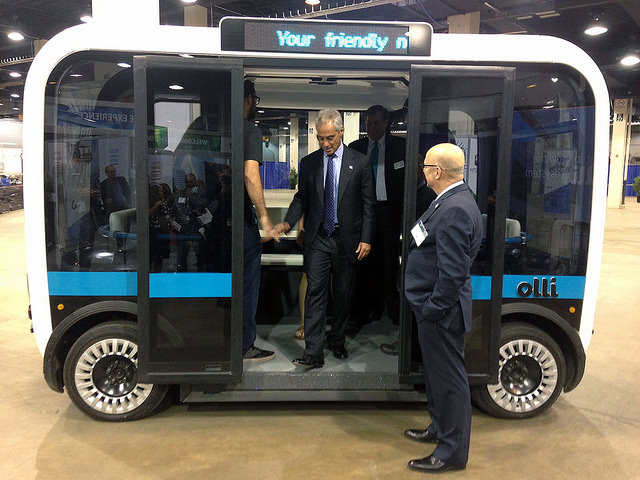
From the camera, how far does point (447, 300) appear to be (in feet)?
8.62

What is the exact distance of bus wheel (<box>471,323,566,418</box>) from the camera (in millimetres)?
3418

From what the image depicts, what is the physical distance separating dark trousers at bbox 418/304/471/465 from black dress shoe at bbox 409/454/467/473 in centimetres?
3

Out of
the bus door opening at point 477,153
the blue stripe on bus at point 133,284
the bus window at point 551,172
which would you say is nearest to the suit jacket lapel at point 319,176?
the bus door opening at point 477,153

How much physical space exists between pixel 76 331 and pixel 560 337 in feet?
9.95

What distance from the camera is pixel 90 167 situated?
3201mm

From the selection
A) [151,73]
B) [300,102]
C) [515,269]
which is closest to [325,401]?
[515,269]

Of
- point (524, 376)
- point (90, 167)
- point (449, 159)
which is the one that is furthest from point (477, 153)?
point (90, 167)

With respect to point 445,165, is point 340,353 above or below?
below

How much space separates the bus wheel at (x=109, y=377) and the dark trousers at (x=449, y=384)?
1695mm

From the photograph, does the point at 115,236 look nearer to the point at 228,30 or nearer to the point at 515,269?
the point at 228,30

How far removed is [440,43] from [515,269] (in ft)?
4.72

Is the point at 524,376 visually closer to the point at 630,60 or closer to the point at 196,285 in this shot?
the point at 196,285

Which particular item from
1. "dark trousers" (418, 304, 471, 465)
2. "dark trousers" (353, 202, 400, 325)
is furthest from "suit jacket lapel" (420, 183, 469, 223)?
"dark trousers" (353, 202, 400, 325)

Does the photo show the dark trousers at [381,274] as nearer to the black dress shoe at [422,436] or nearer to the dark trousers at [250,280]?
the dark trousers at [250,280]
